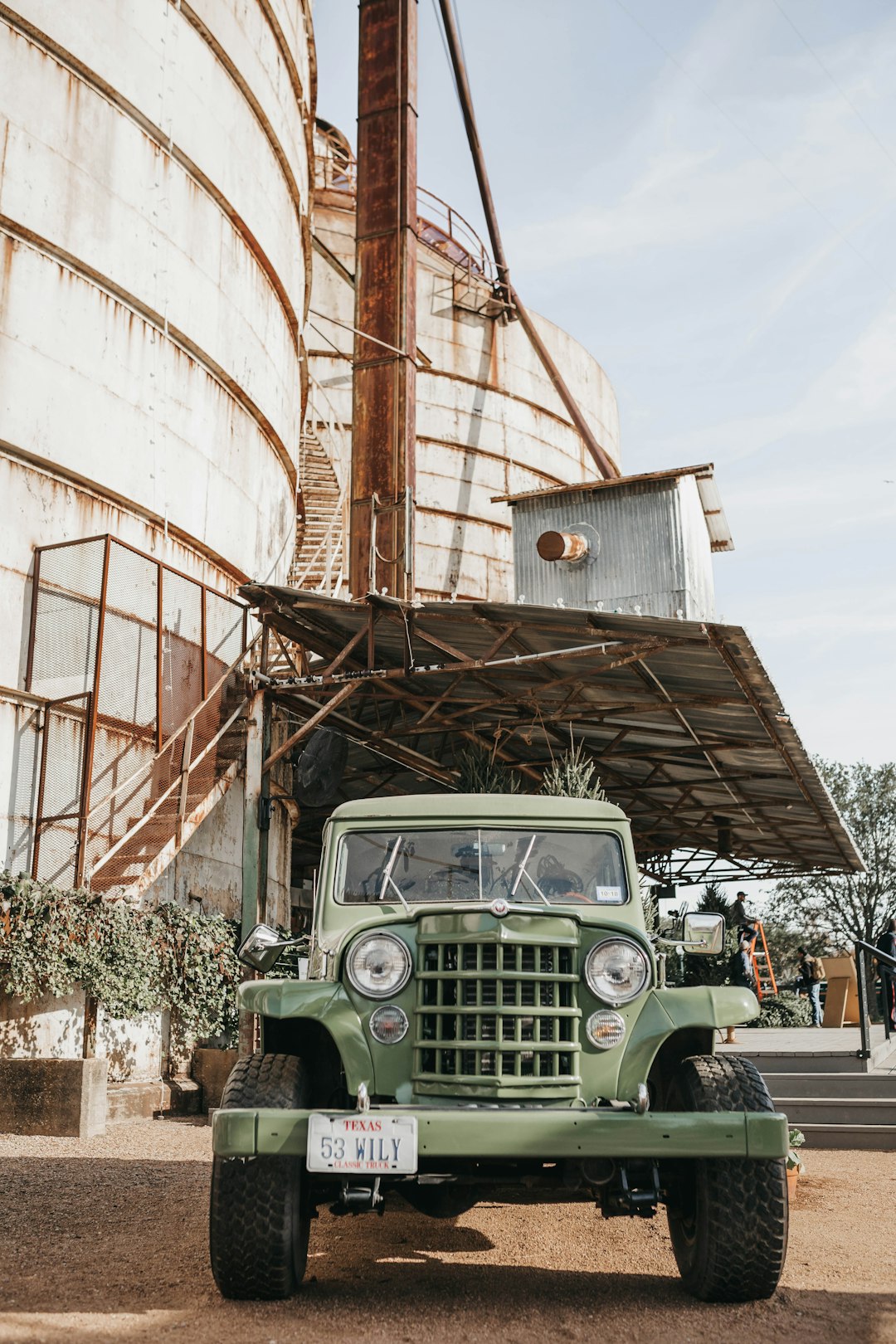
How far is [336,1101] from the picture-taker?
199 inches

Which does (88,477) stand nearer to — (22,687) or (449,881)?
(22,687)

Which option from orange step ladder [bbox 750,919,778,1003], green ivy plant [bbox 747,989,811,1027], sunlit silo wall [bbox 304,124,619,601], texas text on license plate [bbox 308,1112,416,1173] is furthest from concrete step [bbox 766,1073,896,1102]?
sunlit silo wall [bbox 304,124,619,601]

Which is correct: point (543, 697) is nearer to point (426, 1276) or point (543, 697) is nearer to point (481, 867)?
point (481, 867)

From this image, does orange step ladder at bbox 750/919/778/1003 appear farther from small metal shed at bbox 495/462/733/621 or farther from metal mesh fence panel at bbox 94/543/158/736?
metal mesh fence panel at bbox 94/543/158/736

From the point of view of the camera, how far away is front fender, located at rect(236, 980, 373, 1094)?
4719 millimetres

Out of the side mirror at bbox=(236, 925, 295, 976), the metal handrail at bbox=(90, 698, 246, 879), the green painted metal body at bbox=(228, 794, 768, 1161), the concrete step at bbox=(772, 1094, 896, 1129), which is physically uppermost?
the metal handrail at bbox=(90, 698, 246, 879)

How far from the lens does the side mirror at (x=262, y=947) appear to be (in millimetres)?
5402

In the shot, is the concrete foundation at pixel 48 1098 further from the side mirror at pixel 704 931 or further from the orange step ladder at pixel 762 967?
the orange step ladder at pixel 762 967

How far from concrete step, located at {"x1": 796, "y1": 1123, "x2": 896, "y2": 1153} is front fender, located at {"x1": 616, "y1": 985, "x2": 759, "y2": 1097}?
532cm

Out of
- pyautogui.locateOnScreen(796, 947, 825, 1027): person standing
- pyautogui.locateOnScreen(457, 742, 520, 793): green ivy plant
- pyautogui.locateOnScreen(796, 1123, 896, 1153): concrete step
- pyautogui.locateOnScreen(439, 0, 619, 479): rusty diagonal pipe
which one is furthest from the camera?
pyautogui.locateOnScreen(439, 0, 619, 479): rusty diagonal pipe

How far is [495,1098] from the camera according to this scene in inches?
179

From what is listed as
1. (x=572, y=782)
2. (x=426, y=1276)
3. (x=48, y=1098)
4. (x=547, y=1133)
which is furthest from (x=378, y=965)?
(x=572, y=782)

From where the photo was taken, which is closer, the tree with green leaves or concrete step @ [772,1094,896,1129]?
concrete step @ [772,1094,896,1129]

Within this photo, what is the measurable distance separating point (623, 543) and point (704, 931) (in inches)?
605
